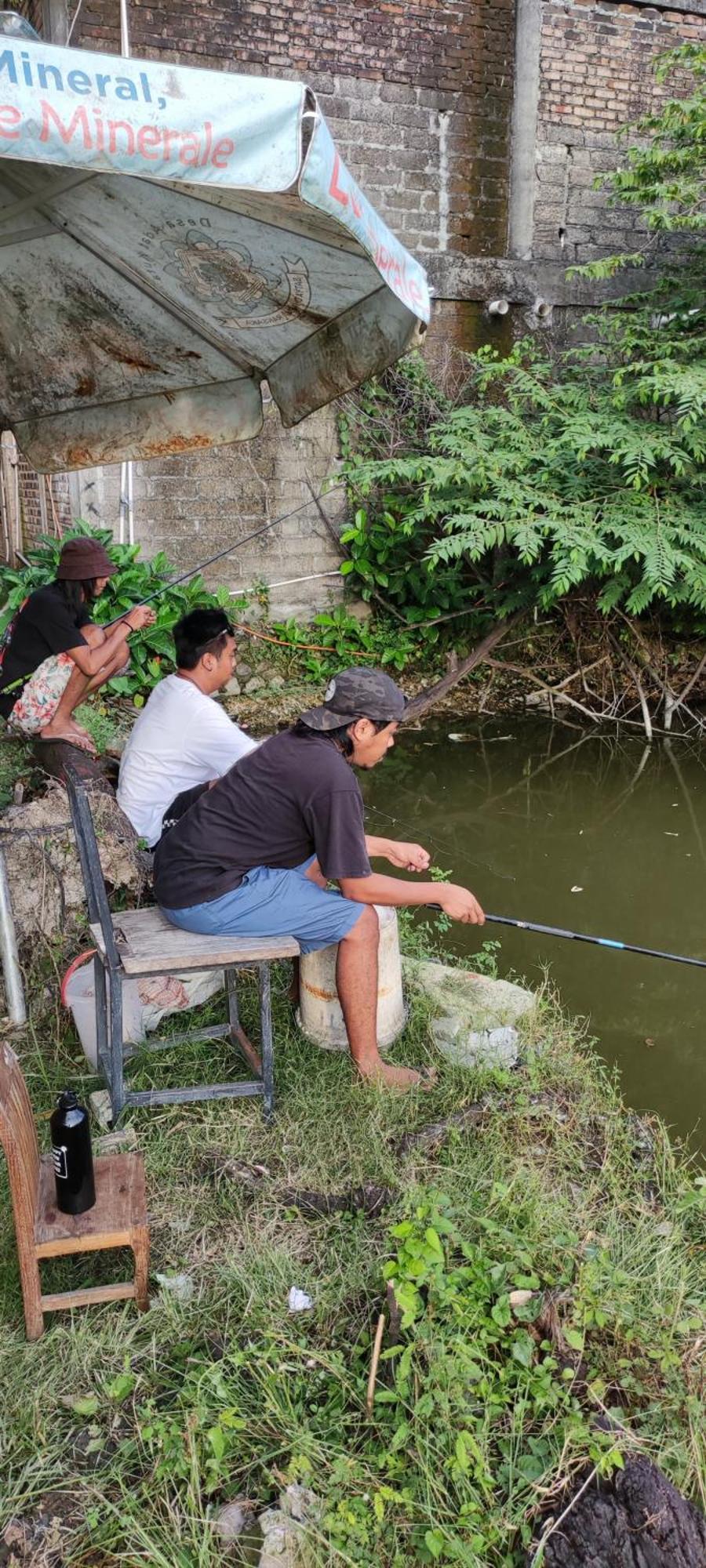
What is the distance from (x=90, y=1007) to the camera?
3.61m

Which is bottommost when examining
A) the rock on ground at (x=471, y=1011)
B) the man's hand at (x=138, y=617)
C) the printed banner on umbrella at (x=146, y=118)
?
the rock on ground at (x=471, y=1011)

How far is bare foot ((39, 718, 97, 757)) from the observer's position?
5.23 meters

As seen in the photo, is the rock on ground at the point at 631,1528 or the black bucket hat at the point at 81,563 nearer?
the rock on ground at the point at 631,1528

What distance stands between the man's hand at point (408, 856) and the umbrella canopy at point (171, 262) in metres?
1.58

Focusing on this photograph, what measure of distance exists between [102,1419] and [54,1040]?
5.29 feet

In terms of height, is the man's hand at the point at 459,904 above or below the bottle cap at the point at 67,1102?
below

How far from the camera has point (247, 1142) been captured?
3.22m

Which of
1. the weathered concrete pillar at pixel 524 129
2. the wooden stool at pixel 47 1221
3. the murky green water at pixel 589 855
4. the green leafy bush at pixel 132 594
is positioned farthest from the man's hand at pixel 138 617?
the weathered concrete pillar at pixel 524 129

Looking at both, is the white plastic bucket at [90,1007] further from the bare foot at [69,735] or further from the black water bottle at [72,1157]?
the bare foot at [69,735]

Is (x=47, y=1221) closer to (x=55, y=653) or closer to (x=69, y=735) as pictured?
(x=69, y=735)

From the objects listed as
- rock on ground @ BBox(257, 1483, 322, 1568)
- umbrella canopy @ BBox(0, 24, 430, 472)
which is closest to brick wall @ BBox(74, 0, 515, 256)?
umbrella canopy @ BBox(0, 24, 430, 472)

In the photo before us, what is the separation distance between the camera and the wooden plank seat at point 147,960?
312 cm

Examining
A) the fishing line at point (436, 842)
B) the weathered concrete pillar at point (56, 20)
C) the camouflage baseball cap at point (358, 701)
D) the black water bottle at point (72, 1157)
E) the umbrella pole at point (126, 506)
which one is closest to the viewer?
the black water bottle at point (72, 1157)

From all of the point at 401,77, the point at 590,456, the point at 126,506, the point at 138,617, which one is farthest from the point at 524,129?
the point at 138,617
